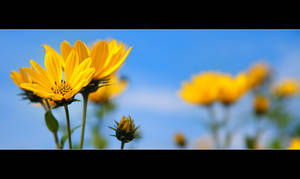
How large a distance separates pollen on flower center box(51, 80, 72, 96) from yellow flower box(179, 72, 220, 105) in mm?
697

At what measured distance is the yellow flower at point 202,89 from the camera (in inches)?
41.9

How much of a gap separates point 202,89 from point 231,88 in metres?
0.11

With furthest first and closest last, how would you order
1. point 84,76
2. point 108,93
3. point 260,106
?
point 260,106 < point 108,93 < point 84,76

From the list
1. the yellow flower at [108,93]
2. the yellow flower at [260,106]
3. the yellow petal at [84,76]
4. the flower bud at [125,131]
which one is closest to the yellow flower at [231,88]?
the yellow flower at [260,106]

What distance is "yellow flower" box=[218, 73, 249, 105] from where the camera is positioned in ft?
3.30

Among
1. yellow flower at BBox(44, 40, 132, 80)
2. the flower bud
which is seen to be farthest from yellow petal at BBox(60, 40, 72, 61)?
the flower bud

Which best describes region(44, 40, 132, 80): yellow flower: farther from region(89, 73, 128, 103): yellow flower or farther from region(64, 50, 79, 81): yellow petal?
region(89, 73, 128, 103): yellow flower

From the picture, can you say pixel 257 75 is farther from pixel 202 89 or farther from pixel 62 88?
pixel 62 88

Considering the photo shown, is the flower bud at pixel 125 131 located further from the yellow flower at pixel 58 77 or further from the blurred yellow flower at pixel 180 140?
the blurred yellow flower at pixel 180 140

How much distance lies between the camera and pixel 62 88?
0.42 metres

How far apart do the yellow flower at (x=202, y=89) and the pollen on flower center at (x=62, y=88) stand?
0.70m

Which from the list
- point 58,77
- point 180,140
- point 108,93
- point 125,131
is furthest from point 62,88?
point 180,140
